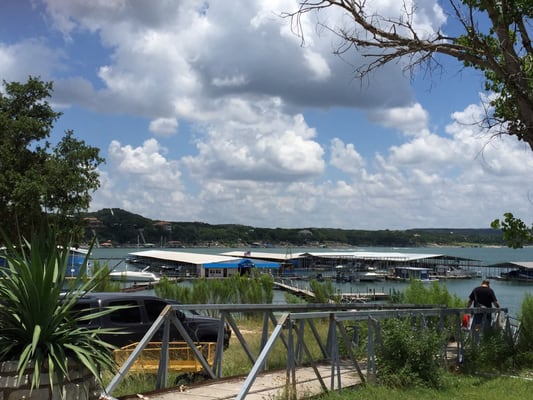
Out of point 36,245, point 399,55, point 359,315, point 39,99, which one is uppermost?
point 39,99

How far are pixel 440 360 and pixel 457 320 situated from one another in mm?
2378

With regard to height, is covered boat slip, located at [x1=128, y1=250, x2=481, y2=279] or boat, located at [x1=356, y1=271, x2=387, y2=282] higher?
covered boat slip, located at [x1=128, y1=250, x2=481, y2=279]

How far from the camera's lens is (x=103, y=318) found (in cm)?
1247

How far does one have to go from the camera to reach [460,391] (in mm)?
10125

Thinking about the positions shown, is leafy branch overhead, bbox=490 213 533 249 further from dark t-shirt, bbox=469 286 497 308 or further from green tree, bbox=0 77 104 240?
green tree, bbox=0 77 104 240

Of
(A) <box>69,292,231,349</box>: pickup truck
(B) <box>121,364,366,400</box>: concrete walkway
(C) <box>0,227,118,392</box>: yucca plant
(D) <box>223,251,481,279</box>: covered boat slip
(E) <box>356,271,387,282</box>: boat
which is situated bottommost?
(E) <box>356,271,387,282</box>: boat

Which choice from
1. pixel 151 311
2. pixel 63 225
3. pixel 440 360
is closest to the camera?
pixel 440 360

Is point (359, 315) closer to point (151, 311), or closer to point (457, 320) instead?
point (457, 320)

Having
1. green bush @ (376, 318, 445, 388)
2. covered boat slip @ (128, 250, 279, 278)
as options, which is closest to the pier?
covered boat slip @ (128, 250, 279, 278)

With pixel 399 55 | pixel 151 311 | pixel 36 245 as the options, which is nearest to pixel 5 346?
pixel 36 245

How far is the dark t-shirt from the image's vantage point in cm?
1613

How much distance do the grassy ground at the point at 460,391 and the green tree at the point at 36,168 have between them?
1412 cm

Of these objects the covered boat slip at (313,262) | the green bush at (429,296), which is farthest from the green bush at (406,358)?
the covered boat slip at (313,262)

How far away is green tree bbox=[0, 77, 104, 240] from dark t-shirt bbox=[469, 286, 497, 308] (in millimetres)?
12669
